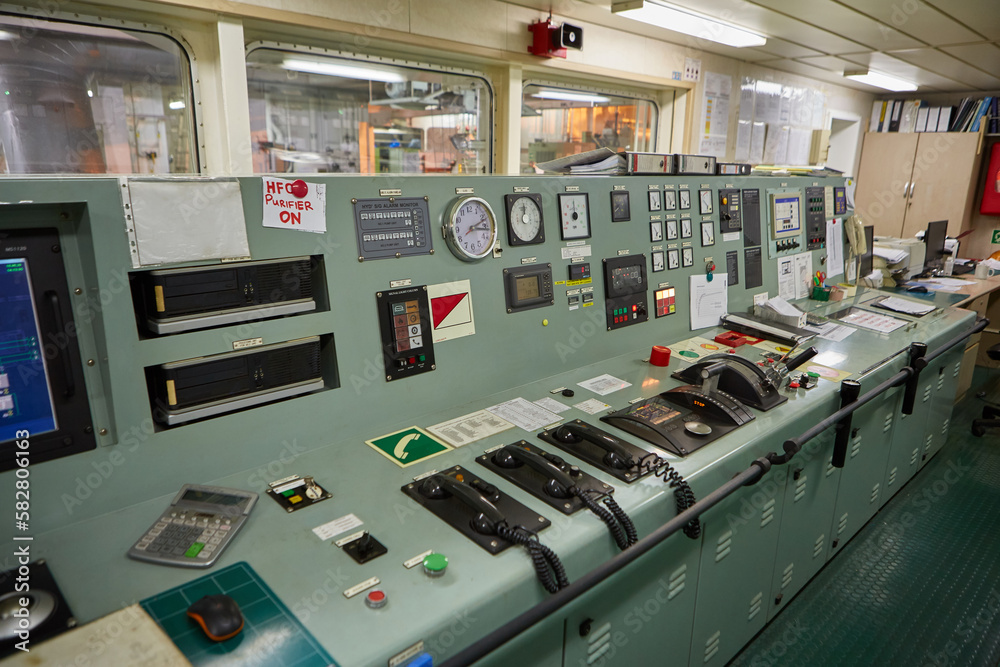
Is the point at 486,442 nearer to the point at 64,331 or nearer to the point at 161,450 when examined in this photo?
the point at 161,450

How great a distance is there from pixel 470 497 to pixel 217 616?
50cm

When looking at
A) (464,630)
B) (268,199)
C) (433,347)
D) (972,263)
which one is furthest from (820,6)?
(464,630)

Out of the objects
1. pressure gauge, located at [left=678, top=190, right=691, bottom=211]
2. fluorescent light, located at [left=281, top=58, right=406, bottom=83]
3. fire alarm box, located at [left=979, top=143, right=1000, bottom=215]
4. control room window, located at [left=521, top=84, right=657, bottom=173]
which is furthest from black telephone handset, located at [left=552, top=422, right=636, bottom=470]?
fire alarm box, located at [left=979, top=143, right=1000, bottom=215]

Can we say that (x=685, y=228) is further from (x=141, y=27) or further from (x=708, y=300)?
(x=141, y=27)

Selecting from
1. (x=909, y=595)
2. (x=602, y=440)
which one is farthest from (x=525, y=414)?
(x=909, y=595)

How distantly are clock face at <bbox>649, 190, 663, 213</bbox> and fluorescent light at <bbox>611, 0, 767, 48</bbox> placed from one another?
71.5 inches

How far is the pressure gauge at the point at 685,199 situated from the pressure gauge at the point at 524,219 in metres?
0.78

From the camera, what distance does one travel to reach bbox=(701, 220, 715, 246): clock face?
2.50 m

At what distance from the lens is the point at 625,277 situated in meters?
2.18

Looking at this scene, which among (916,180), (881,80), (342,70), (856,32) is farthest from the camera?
(916,180)

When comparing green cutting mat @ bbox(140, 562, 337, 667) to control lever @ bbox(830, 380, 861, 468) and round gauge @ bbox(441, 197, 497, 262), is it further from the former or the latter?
control lever @ bbox(830, 380, 861, 468)

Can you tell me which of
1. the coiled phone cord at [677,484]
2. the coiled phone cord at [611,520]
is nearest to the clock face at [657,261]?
the coiled phone cord at [677,484]

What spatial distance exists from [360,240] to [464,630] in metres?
0.94

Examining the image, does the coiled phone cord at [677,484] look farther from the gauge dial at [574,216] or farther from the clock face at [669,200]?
the clock face at [669,200]
